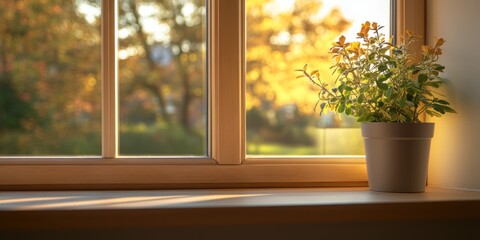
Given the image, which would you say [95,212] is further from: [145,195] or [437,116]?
[437,116]

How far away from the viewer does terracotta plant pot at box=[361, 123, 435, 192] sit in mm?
1394

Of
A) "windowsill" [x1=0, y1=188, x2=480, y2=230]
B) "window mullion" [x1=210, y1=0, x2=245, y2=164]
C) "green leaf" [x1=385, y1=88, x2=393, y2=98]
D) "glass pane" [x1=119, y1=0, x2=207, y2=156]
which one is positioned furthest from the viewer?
"glass pane" [x1=119, y1=0, x2=207, y2=156]

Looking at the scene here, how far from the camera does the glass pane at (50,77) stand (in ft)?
5.04

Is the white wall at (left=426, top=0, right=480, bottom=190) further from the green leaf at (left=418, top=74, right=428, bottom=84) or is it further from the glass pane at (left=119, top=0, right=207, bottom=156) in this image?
the glass pane at (left=119, top=0, right=207, bottom=156)

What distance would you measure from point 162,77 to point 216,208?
174 centimetres

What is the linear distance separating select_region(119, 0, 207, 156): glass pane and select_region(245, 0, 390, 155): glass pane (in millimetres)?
178

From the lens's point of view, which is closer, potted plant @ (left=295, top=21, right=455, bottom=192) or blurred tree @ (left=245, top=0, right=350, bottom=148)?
potted plant @ (left=295, top=21, right=455, bottom=192)

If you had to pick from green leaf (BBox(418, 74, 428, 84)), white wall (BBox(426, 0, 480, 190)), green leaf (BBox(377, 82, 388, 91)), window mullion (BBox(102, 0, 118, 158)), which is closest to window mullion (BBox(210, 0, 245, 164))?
window mullion (BBox(102, 0, 118, 158))

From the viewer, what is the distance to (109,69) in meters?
1.45

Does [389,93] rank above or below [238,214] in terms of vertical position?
above

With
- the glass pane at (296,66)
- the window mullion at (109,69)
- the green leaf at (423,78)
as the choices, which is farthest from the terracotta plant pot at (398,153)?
the window mullion at (109,69)

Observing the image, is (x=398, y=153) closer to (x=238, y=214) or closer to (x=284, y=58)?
(x=238, y=214)

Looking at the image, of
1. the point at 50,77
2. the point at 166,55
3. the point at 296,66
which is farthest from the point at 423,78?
the point at 166,55

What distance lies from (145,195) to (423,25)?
3.12 feet
